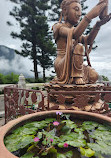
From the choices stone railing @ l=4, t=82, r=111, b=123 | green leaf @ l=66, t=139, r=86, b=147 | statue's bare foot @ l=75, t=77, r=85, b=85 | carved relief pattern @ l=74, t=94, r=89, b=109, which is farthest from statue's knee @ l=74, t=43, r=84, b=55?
green leaf @ l=66, t=139, r=86, b=147

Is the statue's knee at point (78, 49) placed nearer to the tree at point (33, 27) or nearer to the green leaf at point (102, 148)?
the green leaf at point (102, 148)

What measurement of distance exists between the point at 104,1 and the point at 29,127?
112 inches

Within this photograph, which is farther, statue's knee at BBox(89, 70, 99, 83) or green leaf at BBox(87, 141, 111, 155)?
statue's knee at BBox(89, 70, 99, 83)

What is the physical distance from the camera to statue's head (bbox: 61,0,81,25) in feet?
9.73

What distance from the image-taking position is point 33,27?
34.8ft

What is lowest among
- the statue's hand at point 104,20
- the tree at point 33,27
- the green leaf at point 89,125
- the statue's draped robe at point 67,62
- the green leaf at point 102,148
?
the green leaf at point 102,148

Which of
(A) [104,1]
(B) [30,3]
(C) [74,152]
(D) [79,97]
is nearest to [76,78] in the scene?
(D) [79,97]

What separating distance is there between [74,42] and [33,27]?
899 cm

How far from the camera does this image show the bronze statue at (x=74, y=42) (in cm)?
252

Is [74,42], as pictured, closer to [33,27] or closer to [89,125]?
[89,125]

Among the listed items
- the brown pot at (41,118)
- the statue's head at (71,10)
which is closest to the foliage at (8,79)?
the statue's head at (71,10)

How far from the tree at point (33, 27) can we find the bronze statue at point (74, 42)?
7427mm

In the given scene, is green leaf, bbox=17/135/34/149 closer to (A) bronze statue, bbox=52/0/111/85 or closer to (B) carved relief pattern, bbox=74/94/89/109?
(B) carved relief pattern, bbox=74/94/89/109

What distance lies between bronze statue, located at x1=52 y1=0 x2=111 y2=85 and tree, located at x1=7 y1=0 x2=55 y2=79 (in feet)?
24.4
